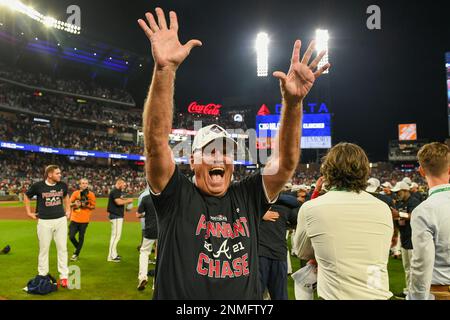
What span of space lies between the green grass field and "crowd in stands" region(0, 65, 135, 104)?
44.2 metres

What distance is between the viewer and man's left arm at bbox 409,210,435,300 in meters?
3.16

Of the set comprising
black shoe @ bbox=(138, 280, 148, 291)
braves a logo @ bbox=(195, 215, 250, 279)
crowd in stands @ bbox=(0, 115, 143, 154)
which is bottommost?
black shoe @ bbox=(138, 280, 148, 291)

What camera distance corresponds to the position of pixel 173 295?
2.25 meters

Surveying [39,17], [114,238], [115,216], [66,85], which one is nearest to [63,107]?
[66,85]

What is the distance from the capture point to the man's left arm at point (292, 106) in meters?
2.46

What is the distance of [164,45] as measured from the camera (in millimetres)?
2164

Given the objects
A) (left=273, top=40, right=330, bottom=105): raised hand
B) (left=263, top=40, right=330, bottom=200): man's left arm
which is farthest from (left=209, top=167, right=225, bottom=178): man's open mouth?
(left=273, top=40, right=330, bottom=105): raised hand

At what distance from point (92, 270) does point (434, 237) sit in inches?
324

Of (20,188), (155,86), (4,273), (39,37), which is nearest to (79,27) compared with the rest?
(39,37)

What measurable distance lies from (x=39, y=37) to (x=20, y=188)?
2525 cm

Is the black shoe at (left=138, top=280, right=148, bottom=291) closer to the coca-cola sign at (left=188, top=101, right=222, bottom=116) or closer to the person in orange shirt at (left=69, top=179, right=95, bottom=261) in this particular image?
the person in orange shirt at (left=69, top=179, right=95, bottom=261)

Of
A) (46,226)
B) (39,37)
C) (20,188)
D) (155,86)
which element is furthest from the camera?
(39,37)

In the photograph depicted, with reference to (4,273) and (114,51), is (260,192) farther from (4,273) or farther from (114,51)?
(114,51)

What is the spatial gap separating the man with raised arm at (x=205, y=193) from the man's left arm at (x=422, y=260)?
1.59 m
